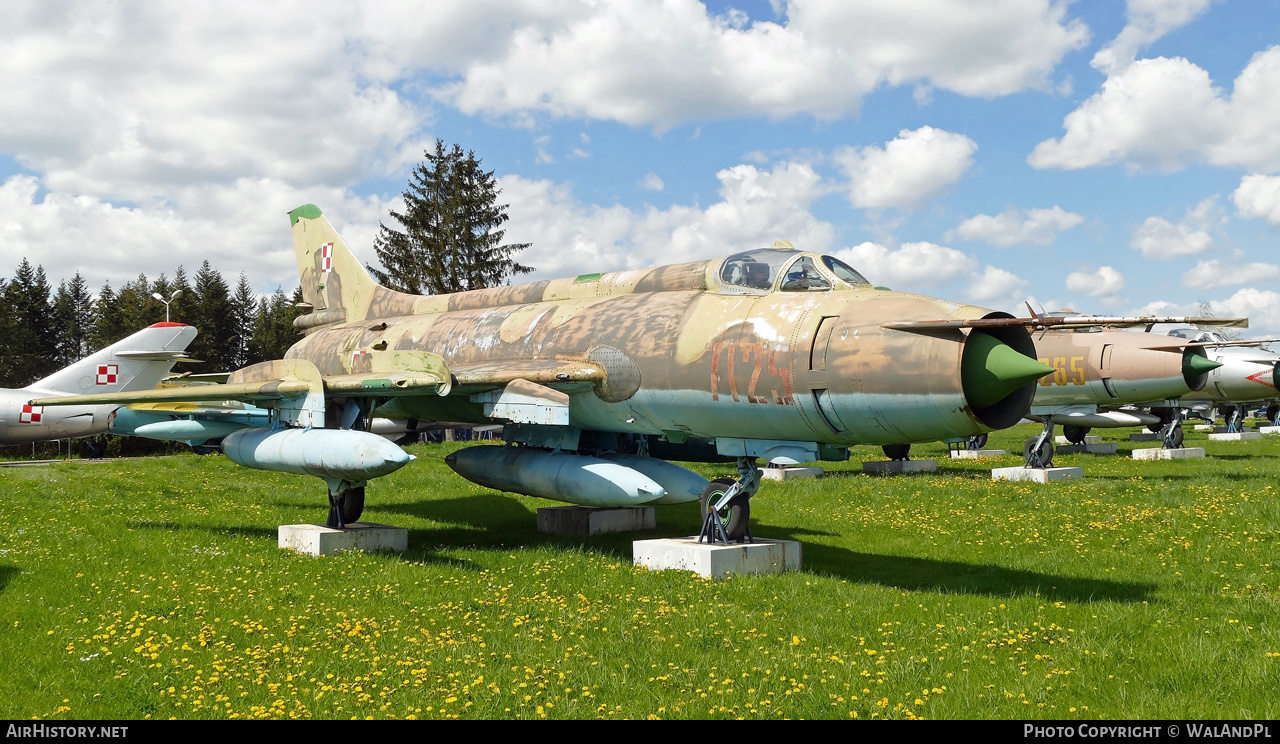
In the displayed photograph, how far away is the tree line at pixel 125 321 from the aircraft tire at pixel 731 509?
4698 centimetres

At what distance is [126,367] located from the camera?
→ 26.1 meters

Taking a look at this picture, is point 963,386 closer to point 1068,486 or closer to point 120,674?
point 120,674

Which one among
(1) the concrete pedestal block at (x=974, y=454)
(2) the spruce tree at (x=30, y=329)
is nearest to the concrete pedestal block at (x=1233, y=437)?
(1) the concrete pedestal block at (x=974, y=454)

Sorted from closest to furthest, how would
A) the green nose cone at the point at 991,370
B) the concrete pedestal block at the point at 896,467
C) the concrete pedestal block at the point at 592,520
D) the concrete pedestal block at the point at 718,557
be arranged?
the green nose cone at the point at 991,370 → the concrete pedestal block at the point at 718,557 → the concrete pedestal block at the point at 592,520 → the concrete pedestal block at the point at 896,467

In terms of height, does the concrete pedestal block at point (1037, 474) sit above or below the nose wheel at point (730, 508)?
below

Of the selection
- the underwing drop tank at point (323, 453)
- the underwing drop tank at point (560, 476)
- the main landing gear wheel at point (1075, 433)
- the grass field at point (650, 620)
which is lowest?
the grass field at point (650, 620)

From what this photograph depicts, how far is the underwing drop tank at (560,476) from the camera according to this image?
10.4 metres

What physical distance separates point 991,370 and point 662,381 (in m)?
3.75

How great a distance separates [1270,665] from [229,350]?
64.3m

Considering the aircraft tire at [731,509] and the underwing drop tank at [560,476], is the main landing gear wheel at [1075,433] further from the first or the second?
the aircraft tire at [731,509]

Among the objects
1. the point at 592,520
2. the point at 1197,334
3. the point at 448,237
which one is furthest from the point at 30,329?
the point at 1197,334

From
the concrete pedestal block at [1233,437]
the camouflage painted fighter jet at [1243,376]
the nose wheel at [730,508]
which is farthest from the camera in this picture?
the concrete pedestal block at [1233,437]

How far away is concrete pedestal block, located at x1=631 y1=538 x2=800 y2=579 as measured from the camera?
9641mm

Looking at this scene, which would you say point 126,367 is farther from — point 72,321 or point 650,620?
point 72,321
